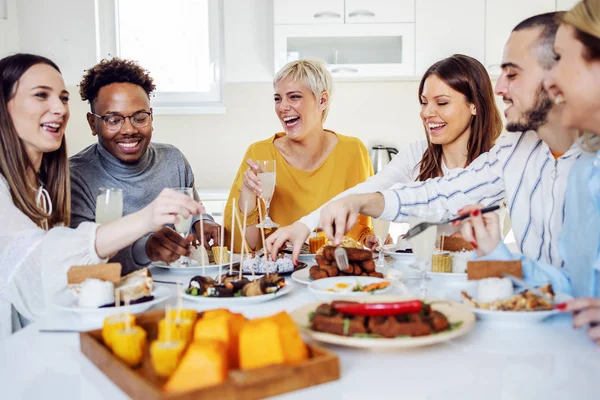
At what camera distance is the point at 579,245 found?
1.45 metres

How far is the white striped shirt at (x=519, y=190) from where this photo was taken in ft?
5.63

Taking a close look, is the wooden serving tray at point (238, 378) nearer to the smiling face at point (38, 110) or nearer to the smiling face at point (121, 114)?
the smiling face at point (38, 110)

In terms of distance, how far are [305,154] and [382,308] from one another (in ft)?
6.60

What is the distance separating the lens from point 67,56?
432cm

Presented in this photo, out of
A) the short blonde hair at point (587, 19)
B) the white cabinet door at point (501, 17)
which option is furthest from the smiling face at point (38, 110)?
the white cabinet door at point (501, 17)

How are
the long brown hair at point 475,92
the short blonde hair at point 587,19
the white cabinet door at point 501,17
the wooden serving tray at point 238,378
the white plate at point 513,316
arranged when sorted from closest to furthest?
1. the wooden serving tray at point 238,378
2. the white plate at point 513,316
3. the short blonde hair at point 587,19
4. the long brown hair at point 475,92
5. the white cabinet door at point 501,17

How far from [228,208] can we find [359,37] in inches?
76.3

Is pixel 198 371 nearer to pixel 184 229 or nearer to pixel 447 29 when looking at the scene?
pixel 184 229

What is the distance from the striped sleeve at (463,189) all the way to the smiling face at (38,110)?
3.64ft

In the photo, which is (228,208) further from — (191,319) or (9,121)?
(191,319)

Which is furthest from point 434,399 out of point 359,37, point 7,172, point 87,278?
point 359,37

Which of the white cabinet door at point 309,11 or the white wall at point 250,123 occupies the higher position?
the white cabinet door at point 309,11

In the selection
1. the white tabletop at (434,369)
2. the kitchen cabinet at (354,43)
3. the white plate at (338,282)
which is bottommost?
the white tabletop at (434,369)

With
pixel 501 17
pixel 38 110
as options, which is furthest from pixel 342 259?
pixel 501 17
